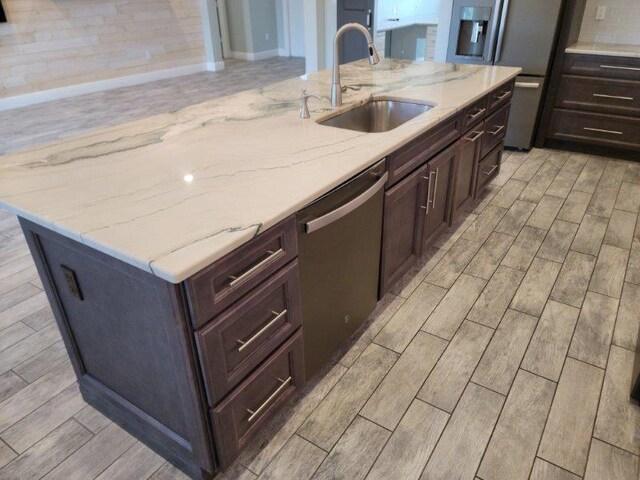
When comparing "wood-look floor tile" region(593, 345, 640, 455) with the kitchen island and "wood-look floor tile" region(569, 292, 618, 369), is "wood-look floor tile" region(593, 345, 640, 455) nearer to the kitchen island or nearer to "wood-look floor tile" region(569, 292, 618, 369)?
"wood-look floor tile" region(569, 292, 618, 369)

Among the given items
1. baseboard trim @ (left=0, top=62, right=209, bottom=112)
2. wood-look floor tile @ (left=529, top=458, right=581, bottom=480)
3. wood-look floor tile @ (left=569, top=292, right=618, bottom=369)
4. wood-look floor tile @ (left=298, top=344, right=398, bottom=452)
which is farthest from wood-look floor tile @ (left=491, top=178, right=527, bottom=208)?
baseboard trim @ (left=0, top=62, right=209, bottom=112)

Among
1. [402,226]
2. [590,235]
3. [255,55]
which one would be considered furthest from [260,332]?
[255,55]

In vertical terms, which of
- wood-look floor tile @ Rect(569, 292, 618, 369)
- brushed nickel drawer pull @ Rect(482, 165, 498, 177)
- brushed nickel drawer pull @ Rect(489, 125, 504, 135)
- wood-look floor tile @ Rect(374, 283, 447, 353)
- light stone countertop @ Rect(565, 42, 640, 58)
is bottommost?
wood-look floor tile @ Rect(569, 292, 618, 369)

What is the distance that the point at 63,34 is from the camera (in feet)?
19.8

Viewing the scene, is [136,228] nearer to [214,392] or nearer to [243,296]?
[243,296]

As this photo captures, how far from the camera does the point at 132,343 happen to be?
1378 mm

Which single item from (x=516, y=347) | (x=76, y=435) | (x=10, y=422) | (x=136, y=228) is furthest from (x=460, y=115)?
(x=10, y=422)

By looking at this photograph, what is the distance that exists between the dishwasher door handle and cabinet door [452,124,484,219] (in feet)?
3.20

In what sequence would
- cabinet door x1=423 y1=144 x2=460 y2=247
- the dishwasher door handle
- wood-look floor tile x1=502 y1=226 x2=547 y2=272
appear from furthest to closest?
wood-look floor tile x1=502 y1=226 x2=547 y2=272
cabinet door x1=423 y1=144 x2=460 y2=247
the dishwasher door handle

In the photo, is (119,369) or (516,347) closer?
(119,369)

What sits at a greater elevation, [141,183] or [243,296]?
[141,183]

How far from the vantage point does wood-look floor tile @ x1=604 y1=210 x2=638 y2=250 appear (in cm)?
288

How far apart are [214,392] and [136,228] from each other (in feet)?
1.62

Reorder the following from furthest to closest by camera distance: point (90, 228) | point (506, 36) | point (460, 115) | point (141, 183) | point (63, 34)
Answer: point (63, 34) < point (506, 36) < point (460, 115) < point (141, 183) < point (90, 228)
